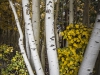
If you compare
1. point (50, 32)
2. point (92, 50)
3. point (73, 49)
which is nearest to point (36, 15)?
point (50, 32)

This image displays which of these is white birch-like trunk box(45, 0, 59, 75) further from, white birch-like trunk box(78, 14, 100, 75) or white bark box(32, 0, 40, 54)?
white bark box(32, 0, 40, 54)

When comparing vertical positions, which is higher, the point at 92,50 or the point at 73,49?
the point at 92,50

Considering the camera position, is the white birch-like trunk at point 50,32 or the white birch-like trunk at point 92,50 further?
the white birch-like trunk at point 50,32

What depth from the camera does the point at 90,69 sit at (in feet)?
10.2

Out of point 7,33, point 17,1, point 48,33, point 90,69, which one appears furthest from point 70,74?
point 7,33

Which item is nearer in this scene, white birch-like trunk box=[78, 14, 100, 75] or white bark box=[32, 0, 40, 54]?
white birch-like trunk box=[78, 14, 100, 75]

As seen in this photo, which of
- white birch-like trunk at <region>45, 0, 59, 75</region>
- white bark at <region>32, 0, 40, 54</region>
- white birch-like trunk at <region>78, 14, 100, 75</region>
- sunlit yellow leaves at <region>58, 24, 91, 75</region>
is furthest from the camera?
white bark at <region>32, 0, 40, 54</region>

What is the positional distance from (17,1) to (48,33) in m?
6.28

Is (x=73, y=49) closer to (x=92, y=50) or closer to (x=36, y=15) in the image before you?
(x=92, y=50)

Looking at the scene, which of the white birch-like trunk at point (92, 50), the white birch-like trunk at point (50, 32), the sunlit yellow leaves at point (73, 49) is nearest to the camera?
the white birch-like trunk at point (92, 50)

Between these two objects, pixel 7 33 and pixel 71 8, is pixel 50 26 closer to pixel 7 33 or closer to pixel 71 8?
pixel 71 8

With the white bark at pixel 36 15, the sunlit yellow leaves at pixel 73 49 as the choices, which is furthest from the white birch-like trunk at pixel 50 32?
the white bark at pixel 36 15

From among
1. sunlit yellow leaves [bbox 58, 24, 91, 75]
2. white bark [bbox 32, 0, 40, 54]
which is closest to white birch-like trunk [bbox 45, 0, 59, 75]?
sunlit yellow leaves [bbox 58, 24, 91, 75]

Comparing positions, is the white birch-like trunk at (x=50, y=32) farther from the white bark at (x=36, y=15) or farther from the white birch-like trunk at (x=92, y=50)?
the white bark at (x=36, y=15)
